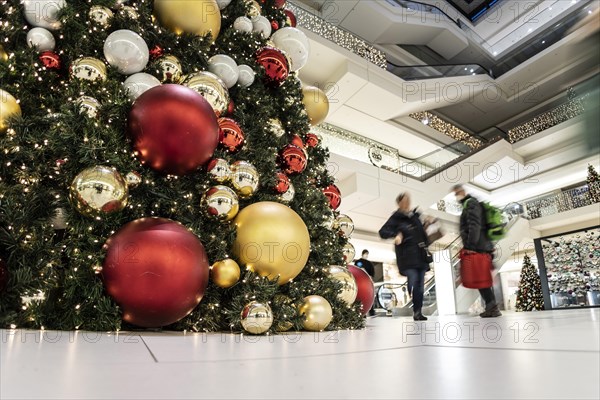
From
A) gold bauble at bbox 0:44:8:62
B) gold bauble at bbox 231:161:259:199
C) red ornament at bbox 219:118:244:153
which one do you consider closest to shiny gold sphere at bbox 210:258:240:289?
gold bauble at bbox 231:161:259:199

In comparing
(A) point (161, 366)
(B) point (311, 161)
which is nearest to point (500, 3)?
(B) point (311, 161)

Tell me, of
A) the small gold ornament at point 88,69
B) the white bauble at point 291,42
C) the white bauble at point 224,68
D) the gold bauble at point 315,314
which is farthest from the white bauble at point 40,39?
the gold bauble at point 315,314

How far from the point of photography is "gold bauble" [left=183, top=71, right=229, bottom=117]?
1995 mm

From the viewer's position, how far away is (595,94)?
768 millimetres

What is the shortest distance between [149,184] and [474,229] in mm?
2948

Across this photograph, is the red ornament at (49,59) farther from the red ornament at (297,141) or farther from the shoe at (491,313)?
the shoe at (491,313)

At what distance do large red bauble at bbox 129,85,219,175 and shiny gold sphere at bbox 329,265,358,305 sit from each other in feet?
3.42

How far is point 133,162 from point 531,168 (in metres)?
16.6

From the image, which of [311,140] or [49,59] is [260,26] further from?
[49,59]

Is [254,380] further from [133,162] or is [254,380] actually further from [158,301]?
[133,162]

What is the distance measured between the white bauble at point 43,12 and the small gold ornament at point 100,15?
0.45 feet

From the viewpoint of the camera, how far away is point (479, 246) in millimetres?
3646

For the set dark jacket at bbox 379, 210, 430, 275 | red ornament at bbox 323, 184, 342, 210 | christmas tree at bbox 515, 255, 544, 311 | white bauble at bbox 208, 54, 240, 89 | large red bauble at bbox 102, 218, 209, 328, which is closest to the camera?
large red bauble at bbox 102, 218, 209, 328

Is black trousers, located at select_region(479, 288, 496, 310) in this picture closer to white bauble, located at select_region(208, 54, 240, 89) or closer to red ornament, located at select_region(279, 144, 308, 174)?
red ornament, located at select_region(279, 144, 308, 174)
